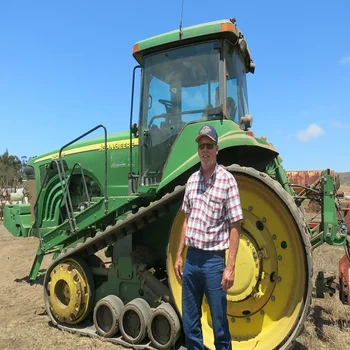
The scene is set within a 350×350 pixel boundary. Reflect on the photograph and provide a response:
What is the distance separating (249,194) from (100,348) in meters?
2.39

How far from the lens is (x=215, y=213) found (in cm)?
321

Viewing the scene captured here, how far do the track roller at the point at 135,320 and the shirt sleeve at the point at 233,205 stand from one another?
199cm

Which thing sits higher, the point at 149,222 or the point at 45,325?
the point at 149,222

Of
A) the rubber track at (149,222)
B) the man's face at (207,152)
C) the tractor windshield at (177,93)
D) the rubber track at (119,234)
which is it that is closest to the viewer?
the man's face at (207,152)

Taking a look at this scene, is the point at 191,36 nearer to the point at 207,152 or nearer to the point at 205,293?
the point at 207,152

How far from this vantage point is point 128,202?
4984 millimetres

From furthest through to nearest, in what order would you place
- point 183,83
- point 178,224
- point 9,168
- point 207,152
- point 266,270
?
point 9,168 → point 183,83 → point 178,224 → point 266,270 → point 207,152

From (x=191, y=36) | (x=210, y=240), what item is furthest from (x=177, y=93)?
(x=210, y=240)

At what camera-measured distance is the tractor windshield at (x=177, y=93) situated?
4.65 meters

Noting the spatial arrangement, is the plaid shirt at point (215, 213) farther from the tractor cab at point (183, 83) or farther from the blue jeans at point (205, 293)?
the tractor cab at point (183, 83)

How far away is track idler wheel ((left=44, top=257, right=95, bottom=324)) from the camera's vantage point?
16.8 feet

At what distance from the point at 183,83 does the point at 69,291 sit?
9.81 ft

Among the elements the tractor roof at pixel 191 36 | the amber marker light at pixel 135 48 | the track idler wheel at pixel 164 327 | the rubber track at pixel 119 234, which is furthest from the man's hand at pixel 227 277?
the amber marker light at pixel 135 48

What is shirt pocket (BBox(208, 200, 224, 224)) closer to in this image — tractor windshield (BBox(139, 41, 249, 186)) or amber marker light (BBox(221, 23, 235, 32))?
tractor windshield (BBox(139, 41, 249, 186))
